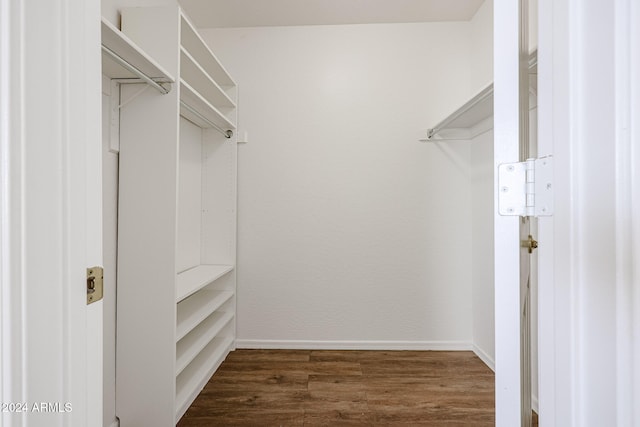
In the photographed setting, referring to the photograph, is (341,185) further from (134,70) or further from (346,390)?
(134,70)

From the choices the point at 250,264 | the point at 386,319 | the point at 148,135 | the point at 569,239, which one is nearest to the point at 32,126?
the point at 569,239

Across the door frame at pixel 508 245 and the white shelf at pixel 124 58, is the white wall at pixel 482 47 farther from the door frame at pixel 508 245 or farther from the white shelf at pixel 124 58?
the white shelf at pixel 124 58

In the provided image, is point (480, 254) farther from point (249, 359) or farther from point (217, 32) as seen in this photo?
point (217, 32)

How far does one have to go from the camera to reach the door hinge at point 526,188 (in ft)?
1.65

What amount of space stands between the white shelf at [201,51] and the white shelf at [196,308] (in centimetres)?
169

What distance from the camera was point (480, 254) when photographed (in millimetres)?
2471

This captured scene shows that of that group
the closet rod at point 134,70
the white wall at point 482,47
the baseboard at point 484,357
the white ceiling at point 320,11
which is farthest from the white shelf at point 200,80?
the baseboard at point 484,357

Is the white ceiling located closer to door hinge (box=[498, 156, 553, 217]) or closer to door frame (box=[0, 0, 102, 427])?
door frame (box=[0, 0, 102, 427])

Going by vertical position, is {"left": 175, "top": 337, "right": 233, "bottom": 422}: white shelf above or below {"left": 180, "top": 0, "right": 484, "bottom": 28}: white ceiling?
below

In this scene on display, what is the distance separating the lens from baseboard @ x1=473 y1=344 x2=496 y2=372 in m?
2.28

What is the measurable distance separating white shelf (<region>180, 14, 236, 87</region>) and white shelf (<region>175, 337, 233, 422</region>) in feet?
6.81

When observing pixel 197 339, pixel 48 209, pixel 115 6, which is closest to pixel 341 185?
pixel 197 339

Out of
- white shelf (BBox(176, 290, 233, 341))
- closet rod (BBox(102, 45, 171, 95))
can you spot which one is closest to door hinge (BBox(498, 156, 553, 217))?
closet rod (BBox(102, 45, 171, 95))

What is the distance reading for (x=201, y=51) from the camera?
210cm
